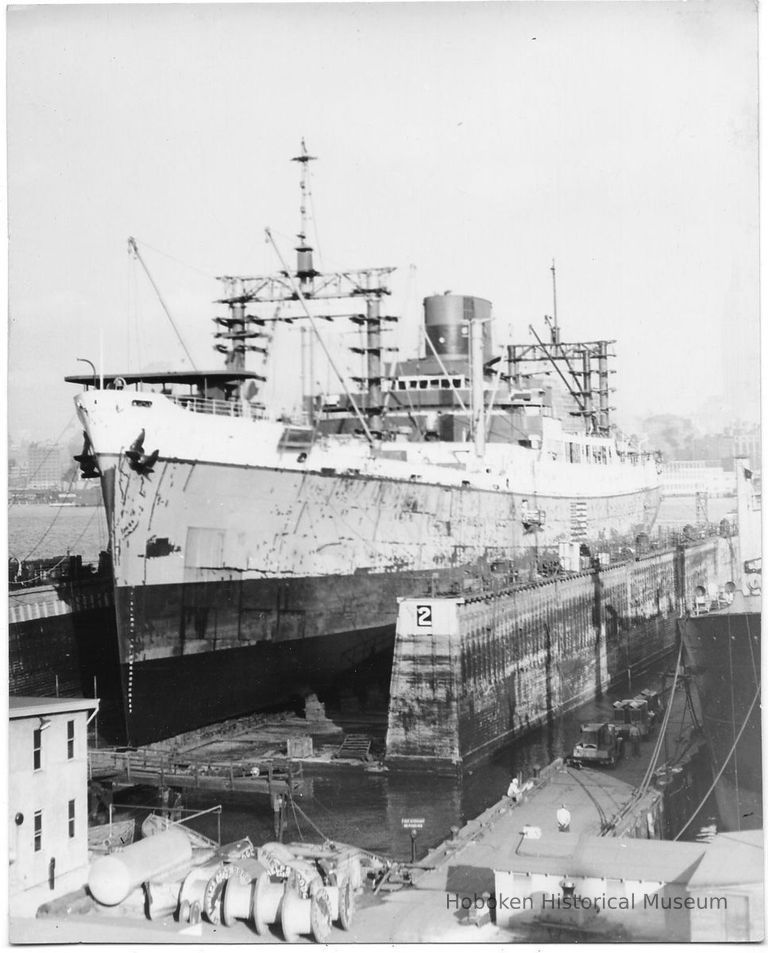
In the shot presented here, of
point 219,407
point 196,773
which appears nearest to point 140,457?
point 219,407

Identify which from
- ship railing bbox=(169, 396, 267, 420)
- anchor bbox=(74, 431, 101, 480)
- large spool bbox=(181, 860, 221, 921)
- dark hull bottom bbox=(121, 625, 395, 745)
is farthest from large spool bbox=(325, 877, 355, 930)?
ship railing bbox=(169, 396, 267, 420)

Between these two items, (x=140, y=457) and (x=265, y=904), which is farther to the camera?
(x=140, y=457)

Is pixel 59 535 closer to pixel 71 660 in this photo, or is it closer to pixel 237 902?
pixel 71 660

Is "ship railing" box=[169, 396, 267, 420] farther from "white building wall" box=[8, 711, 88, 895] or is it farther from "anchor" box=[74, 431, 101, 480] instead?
"white building wall" box=[8, 711, 88, 895]

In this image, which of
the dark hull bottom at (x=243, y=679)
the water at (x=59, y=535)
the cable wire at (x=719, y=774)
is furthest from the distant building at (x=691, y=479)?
the water at (x=59, y=535)

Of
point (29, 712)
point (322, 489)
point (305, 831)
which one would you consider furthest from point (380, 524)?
point (29, 712)

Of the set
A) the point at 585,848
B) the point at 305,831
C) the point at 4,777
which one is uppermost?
the point at 4,777

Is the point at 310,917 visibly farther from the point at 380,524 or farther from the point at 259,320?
the point at 259,320
